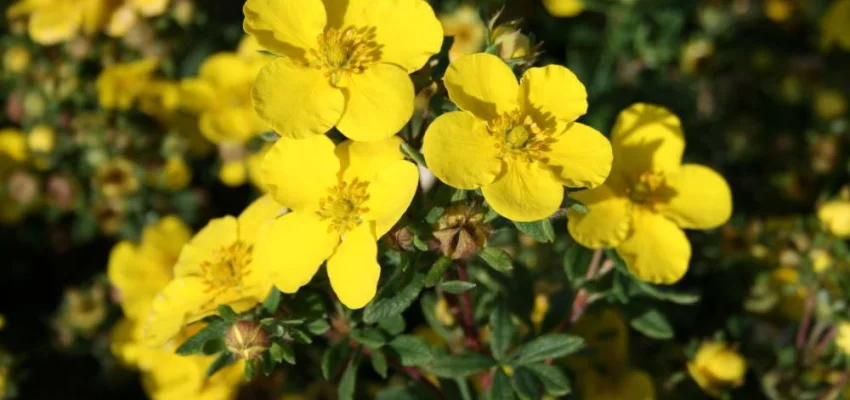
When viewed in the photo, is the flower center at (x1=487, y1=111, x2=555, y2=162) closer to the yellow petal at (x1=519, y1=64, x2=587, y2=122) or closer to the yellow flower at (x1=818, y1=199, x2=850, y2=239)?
the yellow petal at (x1=519, y1=64, x2=587, y2=122)

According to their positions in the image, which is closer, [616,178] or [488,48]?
[488,48]

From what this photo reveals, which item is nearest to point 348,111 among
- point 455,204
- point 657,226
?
point 455,204

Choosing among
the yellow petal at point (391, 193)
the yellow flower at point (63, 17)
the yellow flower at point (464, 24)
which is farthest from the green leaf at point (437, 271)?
the yellow flower at point (63, 17)

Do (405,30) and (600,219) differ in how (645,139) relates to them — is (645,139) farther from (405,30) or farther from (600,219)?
(405,30)

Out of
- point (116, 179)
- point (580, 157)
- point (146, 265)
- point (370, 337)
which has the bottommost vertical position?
point (116, 179)

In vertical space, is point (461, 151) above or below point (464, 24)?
above

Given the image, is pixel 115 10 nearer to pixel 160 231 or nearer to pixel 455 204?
pixel 160 231

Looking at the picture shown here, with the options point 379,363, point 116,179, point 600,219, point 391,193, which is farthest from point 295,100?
point 116,179
